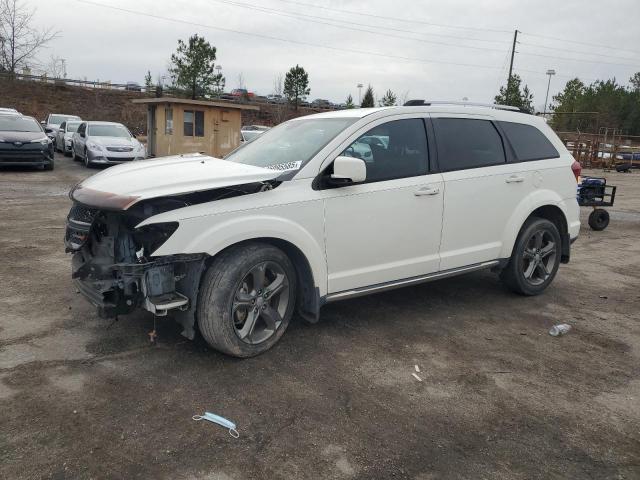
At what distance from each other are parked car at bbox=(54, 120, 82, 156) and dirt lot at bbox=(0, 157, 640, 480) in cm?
1802

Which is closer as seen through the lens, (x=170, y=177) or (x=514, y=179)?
(x=170, y=177)

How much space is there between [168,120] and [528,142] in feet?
58.7

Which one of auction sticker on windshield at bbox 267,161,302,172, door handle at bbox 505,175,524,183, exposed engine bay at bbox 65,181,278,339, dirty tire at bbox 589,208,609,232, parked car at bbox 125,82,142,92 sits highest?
parked car at bbox 125,82,142,92

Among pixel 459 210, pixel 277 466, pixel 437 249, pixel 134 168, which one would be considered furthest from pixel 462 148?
pixel 277 466

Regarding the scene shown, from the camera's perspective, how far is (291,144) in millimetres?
4594

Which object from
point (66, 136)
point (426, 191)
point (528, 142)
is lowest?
point (66, 136)

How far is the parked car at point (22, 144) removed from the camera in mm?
15492

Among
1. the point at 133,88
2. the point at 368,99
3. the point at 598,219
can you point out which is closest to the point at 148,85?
the point at 133,88

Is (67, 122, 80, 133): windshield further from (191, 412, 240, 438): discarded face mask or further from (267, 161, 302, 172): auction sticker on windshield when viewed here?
(191, 412, 240, 438): discarded face mask

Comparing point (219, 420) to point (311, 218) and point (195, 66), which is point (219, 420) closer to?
point (311, 218)

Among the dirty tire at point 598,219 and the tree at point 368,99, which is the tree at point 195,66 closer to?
the tree at point 368,99

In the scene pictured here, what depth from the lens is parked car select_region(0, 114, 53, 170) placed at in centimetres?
1549

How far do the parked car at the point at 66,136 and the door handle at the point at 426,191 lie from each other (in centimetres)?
2014

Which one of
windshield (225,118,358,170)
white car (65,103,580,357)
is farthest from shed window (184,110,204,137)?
white car (65,103,580,357)
